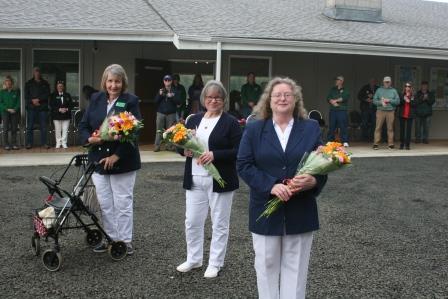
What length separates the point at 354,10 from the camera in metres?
16.3

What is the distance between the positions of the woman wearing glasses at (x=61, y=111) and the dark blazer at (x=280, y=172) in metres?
9.94

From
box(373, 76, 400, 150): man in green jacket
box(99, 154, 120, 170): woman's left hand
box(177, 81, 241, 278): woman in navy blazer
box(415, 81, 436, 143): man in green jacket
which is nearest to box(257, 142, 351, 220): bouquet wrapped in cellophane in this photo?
box(177, 81, 241, 278): woman in navy blazer

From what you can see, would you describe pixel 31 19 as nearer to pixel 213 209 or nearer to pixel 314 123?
pixel 213 209

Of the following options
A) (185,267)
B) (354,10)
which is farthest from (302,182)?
(354,10)

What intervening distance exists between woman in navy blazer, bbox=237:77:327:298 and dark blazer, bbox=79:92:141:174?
179 centimetres

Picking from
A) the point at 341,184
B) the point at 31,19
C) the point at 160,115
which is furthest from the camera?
the point at 160,115

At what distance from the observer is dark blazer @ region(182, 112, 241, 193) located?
4707 mm

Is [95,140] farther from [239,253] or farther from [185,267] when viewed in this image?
[239,253]

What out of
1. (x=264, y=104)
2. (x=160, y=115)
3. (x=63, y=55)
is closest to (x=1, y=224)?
(x=264, y=104)

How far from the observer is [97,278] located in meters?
4.64

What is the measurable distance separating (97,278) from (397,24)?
14.4m

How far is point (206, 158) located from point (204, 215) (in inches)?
22.6

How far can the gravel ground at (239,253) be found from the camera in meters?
4.43

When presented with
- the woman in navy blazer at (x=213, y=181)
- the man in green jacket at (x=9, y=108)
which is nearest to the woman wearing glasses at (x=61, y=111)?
the man in green jacket at (x=9, y=108)
